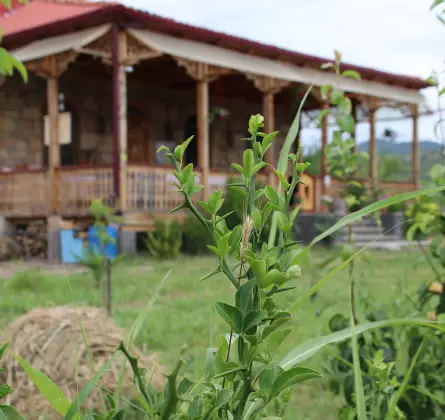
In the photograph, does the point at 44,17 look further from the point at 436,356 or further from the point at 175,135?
the point at 436,356

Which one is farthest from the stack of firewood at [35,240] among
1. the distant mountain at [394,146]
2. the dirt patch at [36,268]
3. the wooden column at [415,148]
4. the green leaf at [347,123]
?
the green leaf at [347,123]

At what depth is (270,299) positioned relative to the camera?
2.67 ft

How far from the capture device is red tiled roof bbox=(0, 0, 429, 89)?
10.8 meters

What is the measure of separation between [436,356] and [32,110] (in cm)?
1270

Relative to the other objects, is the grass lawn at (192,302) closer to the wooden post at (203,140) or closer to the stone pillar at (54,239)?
the stone pillar at (54,239)

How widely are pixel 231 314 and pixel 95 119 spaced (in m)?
14.4

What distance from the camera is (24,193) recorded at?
11.9m

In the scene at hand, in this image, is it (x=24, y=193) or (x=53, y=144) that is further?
(x=24, y=193)

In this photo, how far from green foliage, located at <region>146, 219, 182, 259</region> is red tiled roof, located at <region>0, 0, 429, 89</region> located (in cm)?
339

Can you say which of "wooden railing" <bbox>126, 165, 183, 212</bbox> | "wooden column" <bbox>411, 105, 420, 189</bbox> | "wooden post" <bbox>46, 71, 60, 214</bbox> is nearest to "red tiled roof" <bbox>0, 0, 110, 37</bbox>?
"wooden post" <bbox>46, 71, 60, 214</bbox>

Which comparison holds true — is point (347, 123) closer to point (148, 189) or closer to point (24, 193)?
point (148, 189)

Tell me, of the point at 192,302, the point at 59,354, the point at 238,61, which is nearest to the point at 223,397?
the point at 59,354

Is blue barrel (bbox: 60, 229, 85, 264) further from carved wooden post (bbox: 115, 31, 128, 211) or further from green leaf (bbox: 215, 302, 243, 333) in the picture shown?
green leaf (bbox: 215, 302, 243, 333)

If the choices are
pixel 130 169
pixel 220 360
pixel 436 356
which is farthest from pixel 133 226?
pixel 220 360
